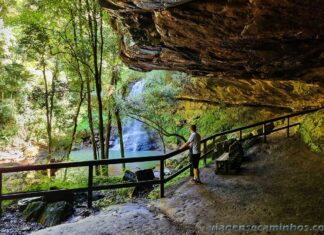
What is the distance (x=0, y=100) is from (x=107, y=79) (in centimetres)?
628

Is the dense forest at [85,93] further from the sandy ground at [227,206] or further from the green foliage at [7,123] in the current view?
the sandy ground at [227,206]

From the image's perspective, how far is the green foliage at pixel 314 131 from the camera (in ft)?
35.3

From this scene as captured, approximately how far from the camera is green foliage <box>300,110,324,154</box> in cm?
1076

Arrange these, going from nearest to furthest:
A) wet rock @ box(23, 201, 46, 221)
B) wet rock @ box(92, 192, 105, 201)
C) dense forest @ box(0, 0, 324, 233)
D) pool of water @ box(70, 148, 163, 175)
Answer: wet rock @ box(23, 201, 46, 221)
wet rock @ box(92, 192, 105, 201)
dense forest @ box(0, 0, 324, 233)
pool of water @ box(70, 148, 163, 175)

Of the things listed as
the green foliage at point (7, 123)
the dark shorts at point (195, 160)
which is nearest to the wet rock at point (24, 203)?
the dark shorts at point (195, 160)

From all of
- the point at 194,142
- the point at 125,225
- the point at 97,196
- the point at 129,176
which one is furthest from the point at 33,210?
the point at 194,142

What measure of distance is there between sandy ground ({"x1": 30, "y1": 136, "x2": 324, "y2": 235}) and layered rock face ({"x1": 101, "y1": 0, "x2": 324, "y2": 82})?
11.2 ft

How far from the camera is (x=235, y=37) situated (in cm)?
673

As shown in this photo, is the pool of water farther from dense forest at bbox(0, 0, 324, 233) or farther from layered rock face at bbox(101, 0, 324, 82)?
layered rock face at bbox(101, 0, 324, 82)

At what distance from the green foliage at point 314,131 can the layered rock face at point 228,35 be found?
1815 millimetres

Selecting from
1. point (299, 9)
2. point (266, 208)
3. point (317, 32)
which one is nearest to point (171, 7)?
point (299, 9)

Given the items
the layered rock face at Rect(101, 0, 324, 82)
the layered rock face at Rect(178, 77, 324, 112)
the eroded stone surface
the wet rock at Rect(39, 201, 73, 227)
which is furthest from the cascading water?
the eroded stone surface

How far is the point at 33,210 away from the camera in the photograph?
732 centimetres

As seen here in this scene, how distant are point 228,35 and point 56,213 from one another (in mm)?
5891
